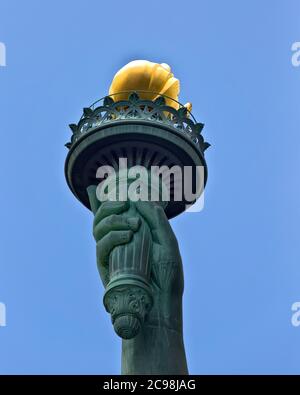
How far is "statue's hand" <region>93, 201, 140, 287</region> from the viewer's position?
27.3m

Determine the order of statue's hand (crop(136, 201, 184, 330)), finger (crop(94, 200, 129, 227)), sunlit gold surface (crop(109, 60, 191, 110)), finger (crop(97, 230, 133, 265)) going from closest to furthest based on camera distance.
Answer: statue's hand (crop(136, 201, 184, 330)), finger (crop(97, 230, 133, 265)), finger (crop(94, 200, 129, 227)), sunlit gold surface (crop(109, 60, 191, 110))

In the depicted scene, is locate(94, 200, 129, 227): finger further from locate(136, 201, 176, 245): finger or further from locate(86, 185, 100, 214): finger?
locate(86, 185, 100, 214): finger

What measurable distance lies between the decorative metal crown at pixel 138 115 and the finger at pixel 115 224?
9.48ft

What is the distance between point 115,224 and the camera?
27.7 m

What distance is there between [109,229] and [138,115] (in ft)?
11.5

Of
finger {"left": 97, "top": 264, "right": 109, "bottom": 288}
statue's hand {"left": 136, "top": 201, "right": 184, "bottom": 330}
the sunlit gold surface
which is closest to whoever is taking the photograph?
statue's hand {"left": 136, "top": 201, "right": 184, "bottom": 330}

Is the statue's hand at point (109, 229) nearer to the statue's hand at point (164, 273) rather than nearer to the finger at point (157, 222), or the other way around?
the finger at point (157, 222)

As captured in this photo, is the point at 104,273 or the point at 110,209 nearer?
the point at 104,273

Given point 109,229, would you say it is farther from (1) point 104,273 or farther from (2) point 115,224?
(1) point 104,273

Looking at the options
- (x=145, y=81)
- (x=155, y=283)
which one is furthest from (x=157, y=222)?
(x=145, y=81)

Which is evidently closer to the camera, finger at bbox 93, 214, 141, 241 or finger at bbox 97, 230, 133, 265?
finger at bbox 97, 230, 133, 265

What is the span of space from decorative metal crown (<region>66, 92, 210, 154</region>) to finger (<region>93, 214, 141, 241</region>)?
2.89 metres

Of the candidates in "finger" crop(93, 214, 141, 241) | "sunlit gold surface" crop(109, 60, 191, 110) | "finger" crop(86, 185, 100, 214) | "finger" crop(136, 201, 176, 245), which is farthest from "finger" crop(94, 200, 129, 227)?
"sunlit gold surface" crop(109, 60, 191, 110)

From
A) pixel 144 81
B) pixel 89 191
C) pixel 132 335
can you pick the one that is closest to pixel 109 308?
pixel 132 335
